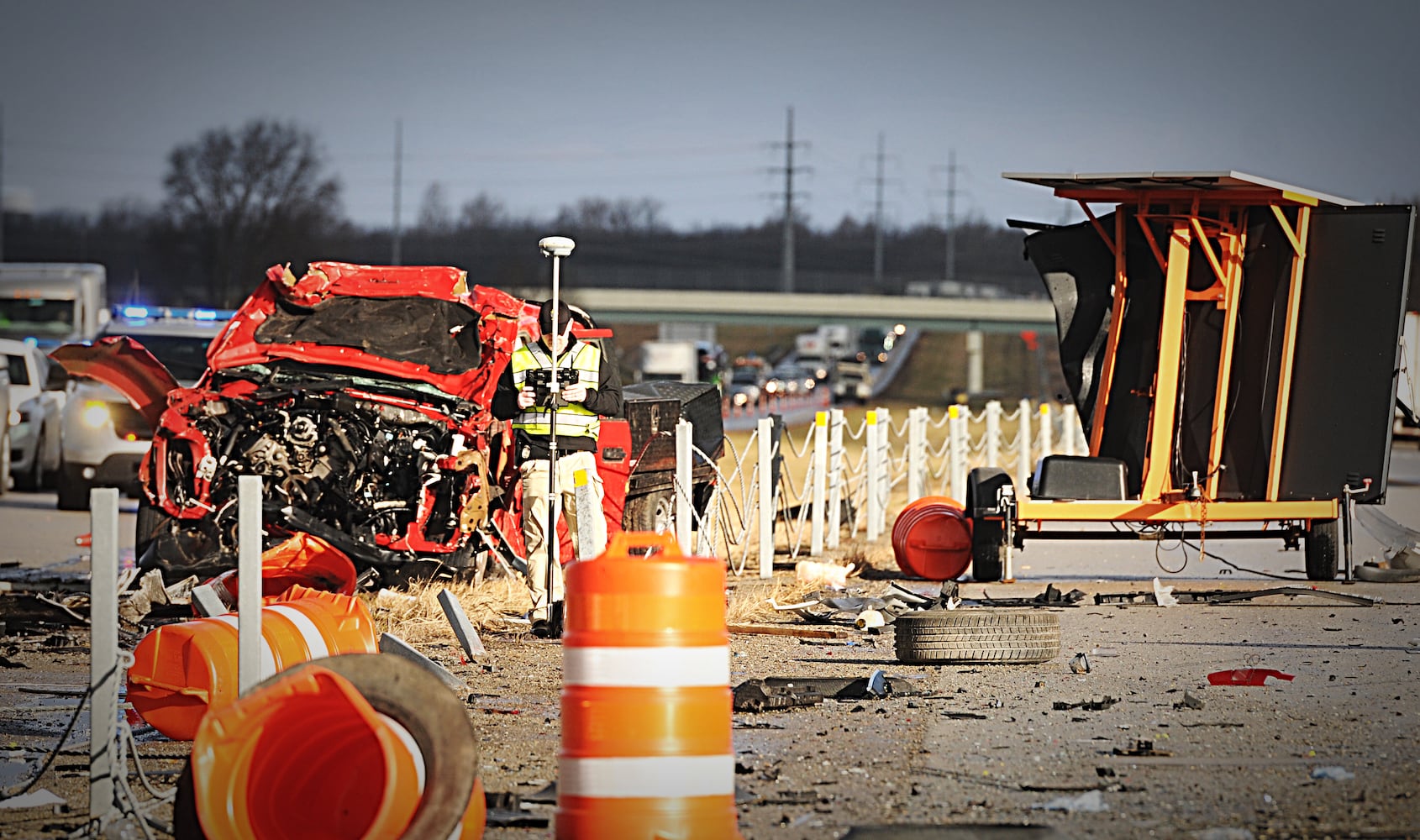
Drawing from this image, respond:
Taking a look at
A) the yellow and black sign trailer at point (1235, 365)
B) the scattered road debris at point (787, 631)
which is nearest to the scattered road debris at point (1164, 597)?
the yellow and black sign trailer at point (1235, 365)

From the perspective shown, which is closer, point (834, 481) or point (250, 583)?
point (250, 583)

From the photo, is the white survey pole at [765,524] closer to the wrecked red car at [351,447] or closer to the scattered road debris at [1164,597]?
the wrecked red car at [351,447]

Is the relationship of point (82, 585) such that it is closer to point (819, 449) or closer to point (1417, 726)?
point (819, 449)

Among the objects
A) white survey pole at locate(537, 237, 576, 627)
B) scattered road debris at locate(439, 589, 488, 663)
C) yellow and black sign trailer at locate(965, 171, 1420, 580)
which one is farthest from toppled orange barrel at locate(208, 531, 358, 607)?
yellow and black sign trailer at locate(965, 171, 1420, 580)

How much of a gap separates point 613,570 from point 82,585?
29.4 ft

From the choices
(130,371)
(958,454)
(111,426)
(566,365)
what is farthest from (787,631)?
(111,426)

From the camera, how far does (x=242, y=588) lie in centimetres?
605

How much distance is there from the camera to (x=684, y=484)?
1348 cm

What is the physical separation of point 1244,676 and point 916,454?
32.7 ft

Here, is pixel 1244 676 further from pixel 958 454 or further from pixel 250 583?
pixel 958 454

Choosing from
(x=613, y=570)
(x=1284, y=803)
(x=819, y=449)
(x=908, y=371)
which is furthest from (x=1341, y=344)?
(x=908, y=371)

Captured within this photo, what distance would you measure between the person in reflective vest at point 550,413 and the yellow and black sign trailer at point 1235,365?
2.95m

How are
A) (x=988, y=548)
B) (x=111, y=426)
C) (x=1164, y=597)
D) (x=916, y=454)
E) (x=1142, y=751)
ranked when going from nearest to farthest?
1. (x=1142, y=751)
2. (x=1164, y=597)
3. (x=988, y=548)
4. (x=916, y=454)
5. (x=111, y=426)

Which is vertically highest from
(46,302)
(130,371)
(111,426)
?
(46,302)
